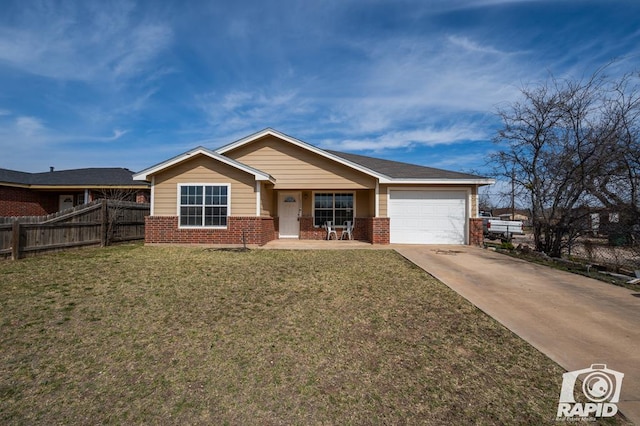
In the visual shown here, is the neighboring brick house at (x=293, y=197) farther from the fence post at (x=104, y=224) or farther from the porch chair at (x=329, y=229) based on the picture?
the fence post at (x=104, y=224)

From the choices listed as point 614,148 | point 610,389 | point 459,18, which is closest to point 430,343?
point 610,389

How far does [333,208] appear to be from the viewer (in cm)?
1556

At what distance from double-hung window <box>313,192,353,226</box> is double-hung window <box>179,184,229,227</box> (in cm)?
442

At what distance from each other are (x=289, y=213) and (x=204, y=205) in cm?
416

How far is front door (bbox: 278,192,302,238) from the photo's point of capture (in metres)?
15.7

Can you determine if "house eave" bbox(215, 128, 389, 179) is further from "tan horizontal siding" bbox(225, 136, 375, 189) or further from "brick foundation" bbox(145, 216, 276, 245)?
"brick foundation" bbox(145, 216, 276, 245)

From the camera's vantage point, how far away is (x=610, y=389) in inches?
120

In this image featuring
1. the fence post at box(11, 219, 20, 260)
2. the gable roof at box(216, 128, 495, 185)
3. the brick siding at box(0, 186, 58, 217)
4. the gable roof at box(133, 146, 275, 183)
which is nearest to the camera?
the fence post at box(11, 219, 20, 260)

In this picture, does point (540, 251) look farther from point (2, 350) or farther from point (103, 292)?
point (2, 350)

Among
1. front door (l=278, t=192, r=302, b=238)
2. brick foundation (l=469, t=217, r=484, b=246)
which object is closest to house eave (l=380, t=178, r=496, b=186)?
brick foundation (l=469, t=217, r=484, b=246)

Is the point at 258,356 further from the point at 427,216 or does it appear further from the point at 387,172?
the point at 387,172

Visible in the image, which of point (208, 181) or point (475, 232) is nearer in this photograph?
point (208, 181)

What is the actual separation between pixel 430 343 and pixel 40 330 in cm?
502

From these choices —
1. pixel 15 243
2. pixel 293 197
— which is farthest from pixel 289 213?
pixel 15 243
